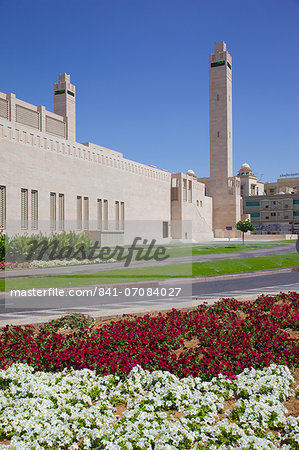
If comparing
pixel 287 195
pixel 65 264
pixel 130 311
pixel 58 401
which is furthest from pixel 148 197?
pixel 287 195

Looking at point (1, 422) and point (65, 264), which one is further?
point (65, 264)

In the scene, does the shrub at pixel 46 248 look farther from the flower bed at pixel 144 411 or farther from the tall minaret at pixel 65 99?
the tall minaret at pixel 65 99

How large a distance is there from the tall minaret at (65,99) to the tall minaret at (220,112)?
24127 mm

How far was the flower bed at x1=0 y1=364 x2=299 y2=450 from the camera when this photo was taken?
3568mm

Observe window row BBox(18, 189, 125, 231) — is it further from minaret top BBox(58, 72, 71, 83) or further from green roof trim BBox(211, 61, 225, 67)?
green roof trim BBox(211, 61, 225, 67)

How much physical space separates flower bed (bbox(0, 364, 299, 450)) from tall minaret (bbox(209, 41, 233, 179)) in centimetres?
6368

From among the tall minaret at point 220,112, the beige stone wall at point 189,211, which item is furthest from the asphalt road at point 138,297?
the tall minaret at point 220,112

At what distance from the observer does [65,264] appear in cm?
2206

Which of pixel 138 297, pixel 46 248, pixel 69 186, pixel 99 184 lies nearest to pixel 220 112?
pixel 99 184

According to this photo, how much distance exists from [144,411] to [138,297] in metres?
8.03

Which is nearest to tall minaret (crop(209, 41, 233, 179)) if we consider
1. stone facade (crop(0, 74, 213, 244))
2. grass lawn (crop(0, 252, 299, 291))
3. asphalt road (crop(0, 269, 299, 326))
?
stone facade (crop(0, 74, 213, 244))

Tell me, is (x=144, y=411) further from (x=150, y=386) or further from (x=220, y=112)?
(x=220, y=112)

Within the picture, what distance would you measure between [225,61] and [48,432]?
69.8 m

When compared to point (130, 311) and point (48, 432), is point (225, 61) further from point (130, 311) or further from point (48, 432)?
point (48, 432)
